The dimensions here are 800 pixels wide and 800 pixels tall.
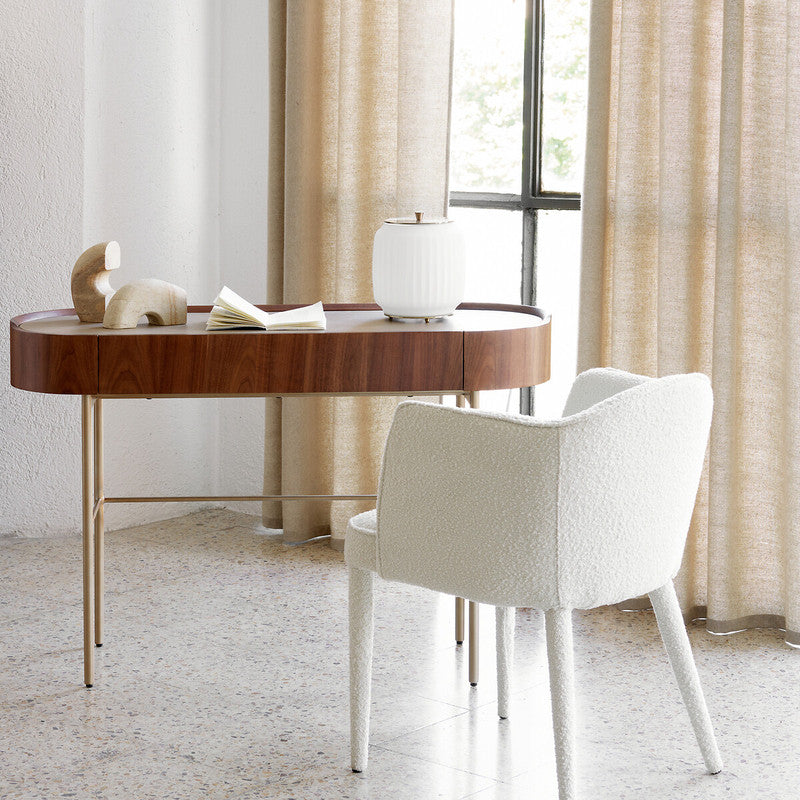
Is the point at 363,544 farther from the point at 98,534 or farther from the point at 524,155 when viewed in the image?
the point at 524,155

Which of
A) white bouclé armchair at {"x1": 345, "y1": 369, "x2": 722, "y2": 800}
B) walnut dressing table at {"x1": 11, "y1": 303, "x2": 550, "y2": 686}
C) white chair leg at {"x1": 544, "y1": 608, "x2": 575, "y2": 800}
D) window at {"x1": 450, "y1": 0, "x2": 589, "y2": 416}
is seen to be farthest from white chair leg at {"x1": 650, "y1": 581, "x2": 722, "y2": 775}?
window at {"x1": 450, "y1": 0, "x2": 589, "y2": 416}

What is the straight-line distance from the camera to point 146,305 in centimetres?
258

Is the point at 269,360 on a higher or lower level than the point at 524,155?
lower

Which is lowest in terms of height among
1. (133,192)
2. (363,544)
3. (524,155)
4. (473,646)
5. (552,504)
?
(473,646)

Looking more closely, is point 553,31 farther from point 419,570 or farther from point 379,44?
point 419,570

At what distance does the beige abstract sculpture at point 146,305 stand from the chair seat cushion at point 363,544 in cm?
72

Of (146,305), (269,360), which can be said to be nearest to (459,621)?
(269,360)

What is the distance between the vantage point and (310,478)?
3662mm

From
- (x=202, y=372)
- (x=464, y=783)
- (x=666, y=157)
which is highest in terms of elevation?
(x=666, y=157)

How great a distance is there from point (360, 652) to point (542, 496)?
517 mm

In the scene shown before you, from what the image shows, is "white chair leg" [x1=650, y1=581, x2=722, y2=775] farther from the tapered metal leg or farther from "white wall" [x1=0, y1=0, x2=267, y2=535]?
"white wall" [x1=0, y1=0, x2=267, y2=535]

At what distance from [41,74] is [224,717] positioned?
80.7 inches

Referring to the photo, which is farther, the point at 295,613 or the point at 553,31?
the point at 553,31

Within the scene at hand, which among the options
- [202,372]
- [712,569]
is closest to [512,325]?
[202,372]
